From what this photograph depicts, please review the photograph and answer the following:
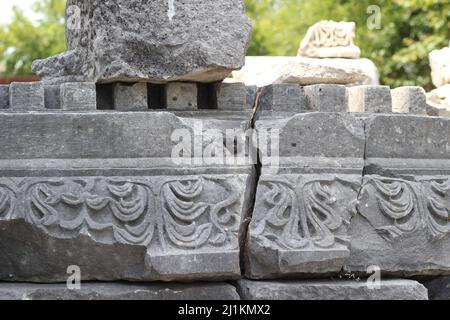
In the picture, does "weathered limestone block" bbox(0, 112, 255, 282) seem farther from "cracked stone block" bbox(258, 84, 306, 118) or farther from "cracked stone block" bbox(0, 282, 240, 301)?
"cracked stone block" bbox(258, 84, 306, 118)

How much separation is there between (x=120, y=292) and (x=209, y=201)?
569mm

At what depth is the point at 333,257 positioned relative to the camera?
3.80m

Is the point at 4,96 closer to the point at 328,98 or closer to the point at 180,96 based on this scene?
the point at 180,96

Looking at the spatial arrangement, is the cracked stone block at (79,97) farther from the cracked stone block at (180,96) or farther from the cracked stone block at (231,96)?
the cracked stone block at (231,96)

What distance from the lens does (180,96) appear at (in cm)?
431

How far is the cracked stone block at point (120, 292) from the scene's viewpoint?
3.70 meters

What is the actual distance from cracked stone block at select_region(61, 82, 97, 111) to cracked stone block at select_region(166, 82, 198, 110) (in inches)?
16.8

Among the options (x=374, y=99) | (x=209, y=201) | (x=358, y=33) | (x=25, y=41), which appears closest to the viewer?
(x=209, y=201)

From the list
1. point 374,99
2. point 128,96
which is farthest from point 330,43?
point 128,96

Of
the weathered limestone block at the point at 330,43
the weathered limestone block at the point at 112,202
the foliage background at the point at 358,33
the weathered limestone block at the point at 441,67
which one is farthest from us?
the foliage background at the point at 358,33

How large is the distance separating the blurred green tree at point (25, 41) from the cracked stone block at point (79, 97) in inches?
508

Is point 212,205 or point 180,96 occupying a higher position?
point 180,96

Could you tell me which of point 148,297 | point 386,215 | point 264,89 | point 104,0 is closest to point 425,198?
point 386,215

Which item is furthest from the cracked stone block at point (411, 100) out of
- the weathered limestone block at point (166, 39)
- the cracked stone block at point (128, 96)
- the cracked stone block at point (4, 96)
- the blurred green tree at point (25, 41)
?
the blurred green tree at point (25, 41)
